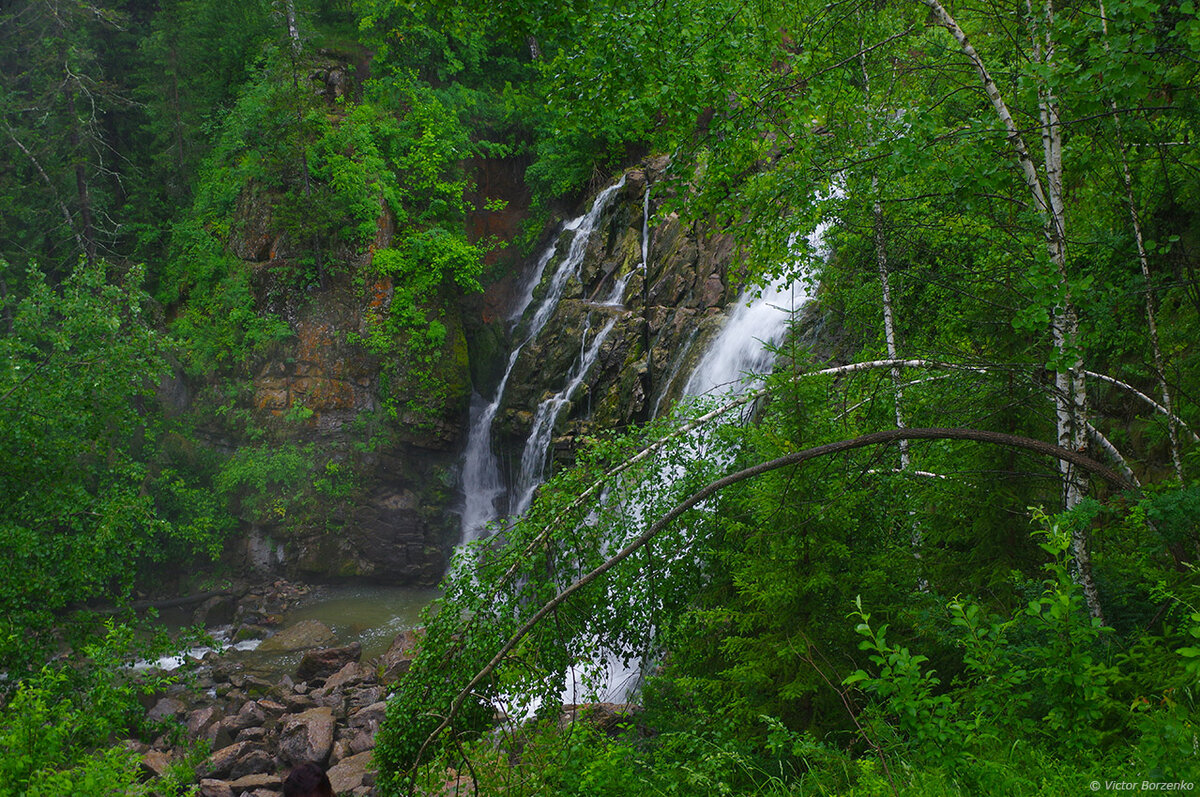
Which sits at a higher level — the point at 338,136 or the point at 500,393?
the point at 338,136

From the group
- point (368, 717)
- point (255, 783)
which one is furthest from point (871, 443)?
point (368, 717)

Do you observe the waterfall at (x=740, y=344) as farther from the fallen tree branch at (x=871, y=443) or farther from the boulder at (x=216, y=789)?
the boulder at (x=216, y=789)

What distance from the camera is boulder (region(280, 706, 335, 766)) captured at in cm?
1022

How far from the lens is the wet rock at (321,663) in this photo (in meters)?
13.5

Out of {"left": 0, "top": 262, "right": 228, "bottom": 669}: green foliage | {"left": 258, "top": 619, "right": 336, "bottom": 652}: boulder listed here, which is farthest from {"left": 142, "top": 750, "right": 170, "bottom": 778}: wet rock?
{"left": 258, "top": 619, "right": 336, "bottom": 652}: boulder

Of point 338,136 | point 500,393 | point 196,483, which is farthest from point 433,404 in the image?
point 338,136

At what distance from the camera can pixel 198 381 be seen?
62.9 ft

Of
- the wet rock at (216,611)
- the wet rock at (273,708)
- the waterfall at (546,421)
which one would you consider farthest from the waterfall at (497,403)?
the wet rock at (273,708)

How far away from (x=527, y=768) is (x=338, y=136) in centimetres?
1875

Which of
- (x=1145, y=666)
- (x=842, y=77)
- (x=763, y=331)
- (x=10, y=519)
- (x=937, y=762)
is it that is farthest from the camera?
(x=763, y=331)

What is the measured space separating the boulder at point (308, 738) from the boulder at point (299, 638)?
3.88 m

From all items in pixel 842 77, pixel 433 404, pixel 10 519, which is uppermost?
pixel 842 77

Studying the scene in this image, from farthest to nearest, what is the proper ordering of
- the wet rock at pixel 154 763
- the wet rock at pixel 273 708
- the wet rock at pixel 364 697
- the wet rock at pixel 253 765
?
the wet rock at pixel 273 708 → the wet rock at pixel 364 697 → the wet rock at pixel 253 765 → the wet rock at pixel 154 763

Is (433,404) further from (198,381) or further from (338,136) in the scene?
(338,136)
